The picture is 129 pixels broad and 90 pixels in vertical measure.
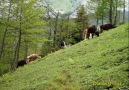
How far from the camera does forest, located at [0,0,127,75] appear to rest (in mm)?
27609

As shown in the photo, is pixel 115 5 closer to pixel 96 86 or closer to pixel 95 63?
pixel 95 63

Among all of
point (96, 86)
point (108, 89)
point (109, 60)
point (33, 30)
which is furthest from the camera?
point (33, 30)

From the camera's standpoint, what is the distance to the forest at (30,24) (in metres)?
27.6

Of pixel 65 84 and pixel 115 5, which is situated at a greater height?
pixel 115 5

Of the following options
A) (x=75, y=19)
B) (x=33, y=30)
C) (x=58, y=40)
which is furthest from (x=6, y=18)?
(x=75, y=19)

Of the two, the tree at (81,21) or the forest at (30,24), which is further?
the tree at (81,21)

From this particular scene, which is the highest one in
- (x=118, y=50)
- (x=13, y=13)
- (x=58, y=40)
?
(x=13, y=13)

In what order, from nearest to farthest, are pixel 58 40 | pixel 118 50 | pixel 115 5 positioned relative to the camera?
pixel 118 50
pixel 115 5
pixel 58 40

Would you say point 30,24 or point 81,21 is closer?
point 30,24

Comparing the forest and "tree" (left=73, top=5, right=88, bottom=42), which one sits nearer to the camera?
the forest

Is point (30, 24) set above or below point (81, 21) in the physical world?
above

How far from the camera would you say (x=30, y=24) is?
28422mm

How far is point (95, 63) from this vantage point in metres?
15.0

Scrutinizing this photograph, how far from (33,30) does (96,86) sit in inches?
802
